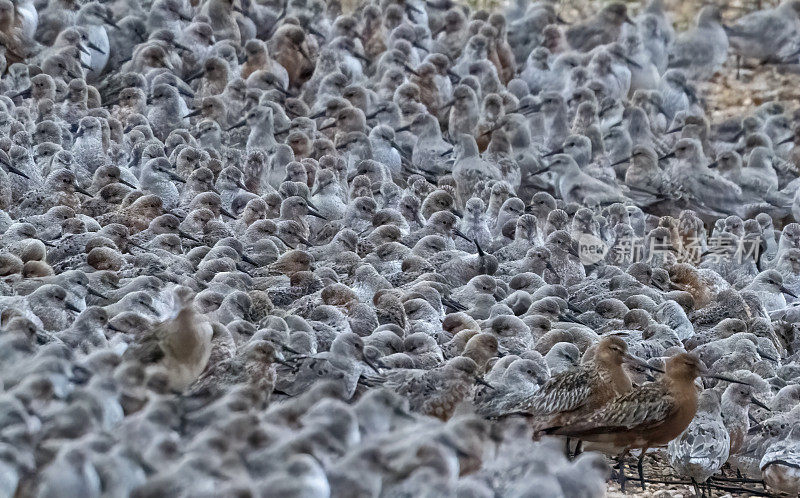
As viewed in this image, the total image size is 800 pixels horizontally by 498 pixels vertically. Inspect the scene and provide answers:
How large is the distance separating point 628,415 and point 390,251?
3140 millimetres

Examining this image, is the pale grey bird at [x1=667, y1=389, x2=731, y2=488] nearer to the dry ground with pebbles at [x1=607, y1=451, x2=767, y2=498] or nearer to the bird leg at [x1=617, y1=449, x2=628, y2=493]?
the dry ground with pebbles at [x1=607, y1=451, x2=767, y2=498]

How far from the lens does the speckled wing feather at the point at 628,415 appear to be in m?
8.06

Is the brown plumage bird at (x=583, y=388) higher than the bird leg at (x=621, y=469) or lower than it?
higher

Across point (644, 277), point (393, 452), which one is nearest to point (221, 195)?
point (644, 277)

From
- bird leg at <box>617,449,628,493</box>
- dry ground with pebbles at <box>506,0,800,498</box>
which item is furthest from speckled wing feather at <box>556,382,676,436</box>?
dry ground with pebbles at <box>506,0,800,498</box>

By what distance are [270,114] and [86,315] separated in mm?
5469

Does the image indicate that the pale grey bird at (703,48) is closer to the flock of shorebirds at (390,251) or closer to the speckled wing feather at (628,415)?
the flock of shorebirds at (390,251)

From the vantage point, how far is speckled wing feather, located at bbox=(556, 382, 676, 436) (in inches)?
317

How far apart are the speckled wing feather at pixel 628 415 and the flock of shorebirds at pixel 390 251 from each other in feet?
0.07

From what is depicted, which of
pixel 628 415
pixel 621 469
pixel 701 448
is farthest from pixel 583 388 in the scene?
pixel 701 448

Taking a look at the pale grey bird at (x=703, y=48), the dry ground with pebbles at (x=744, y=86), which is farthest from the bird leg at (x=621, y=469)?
the pale grey bird at (x=703, y=48)

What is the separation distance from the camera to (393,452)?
5.81 metres

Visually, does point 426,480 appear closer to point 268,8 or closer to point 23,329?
point 23,329

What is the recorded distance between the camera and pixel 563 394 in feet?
26.8
